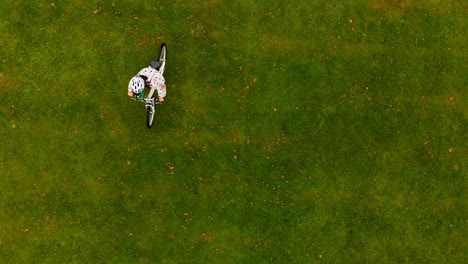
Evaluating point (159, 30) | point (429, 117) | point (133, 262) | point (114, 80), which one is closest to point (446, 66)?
point (429, 117)

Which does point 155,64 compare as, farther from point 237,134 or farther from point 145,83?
point 237,134

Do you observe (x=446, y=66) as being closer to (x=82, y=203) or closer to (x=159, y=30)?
(x=159, y=30)

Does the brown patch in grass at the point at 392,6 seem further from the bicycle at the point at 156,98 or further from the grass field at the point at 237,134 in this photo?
the bicycle at the point at 156,98

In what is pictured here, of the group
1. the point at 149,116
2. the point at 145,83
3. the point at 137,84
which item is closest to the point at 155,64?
the point at 145,83

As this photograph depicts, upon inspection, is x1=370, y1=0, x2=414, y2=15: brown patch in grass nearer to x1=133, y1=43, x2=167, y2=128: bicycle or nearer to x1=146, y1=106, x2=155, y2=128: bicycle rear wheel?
x1=133, y1=43, x2=167, y2=128: bicycle

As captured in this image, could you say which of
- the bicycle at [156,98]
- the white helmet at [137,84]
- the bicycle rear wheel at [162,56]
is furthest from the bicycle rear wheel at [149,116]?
the white helmet at [137,84]
